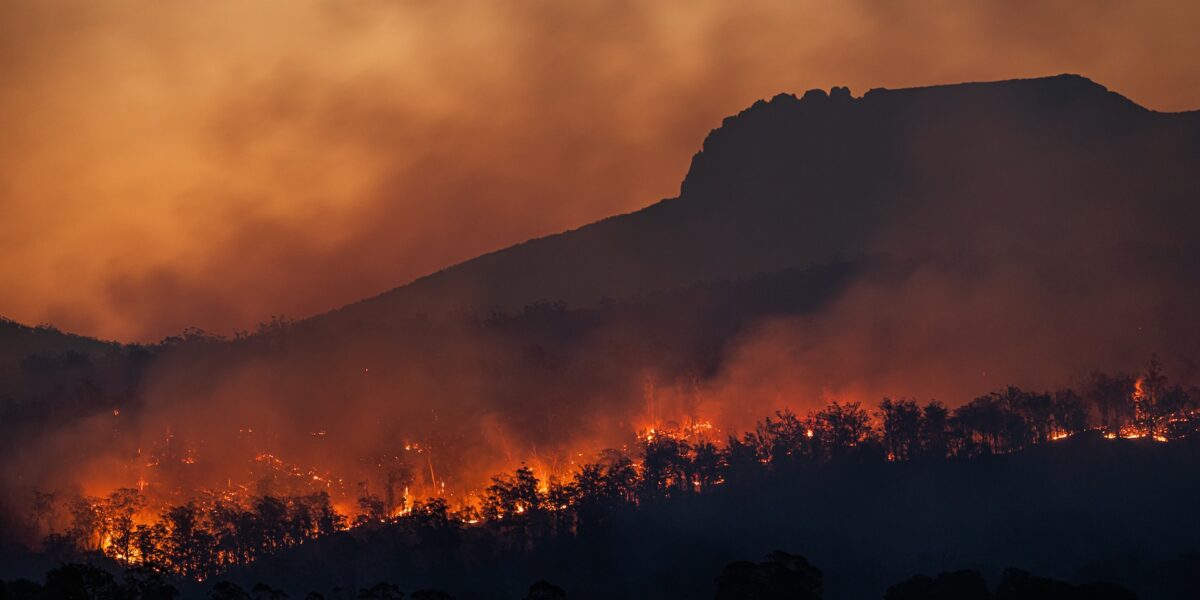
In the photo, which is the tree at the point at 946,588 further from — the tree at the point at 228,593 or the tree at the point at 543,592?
the tree at the point at 228,593

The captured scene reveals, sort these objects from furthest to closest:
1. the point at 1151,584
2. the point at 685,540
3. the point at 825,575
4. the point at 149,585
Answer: the point at 685,540, the point at 825,575, the point at 1151,584, the point at 149,585

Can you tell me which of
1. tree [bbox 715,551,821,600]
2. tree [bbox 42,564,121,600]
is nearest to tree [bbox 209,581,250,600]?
tree [bbox 42,564,121,600]

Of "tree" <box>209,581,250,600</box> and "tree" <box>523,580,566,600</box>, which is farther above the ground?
"tree" <box>209,581,250,600</box>

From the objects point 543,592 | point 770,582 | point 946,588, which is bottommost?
point 946,588

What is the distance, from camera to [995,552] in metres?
189

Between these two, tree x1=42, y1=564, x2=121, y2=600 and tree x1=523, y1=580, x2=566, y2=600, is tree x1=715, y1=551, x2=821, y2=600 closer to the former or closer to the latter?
tree x1=523, y1=580, x2=566, y2=600

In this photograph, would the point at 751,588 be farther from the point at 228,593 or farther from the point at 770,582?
the point at 228,593

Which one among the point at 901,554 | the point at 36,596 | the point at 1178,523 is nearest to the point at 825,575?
the point at 901,554

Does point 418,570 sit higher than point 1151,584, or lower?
higher

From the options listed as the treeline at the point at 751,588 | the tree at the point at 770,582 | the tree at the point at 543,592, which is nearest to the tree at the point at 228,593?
the treeline at the point at 751,588

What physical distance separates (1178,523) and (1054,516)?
55.7 ft

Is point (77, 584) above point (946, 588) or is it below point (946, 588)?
above

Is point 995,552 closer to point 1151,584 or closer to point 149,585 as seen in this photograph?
point 1151,584

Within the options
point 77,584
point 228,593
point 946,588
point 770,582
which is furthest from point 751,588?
point 77,584
